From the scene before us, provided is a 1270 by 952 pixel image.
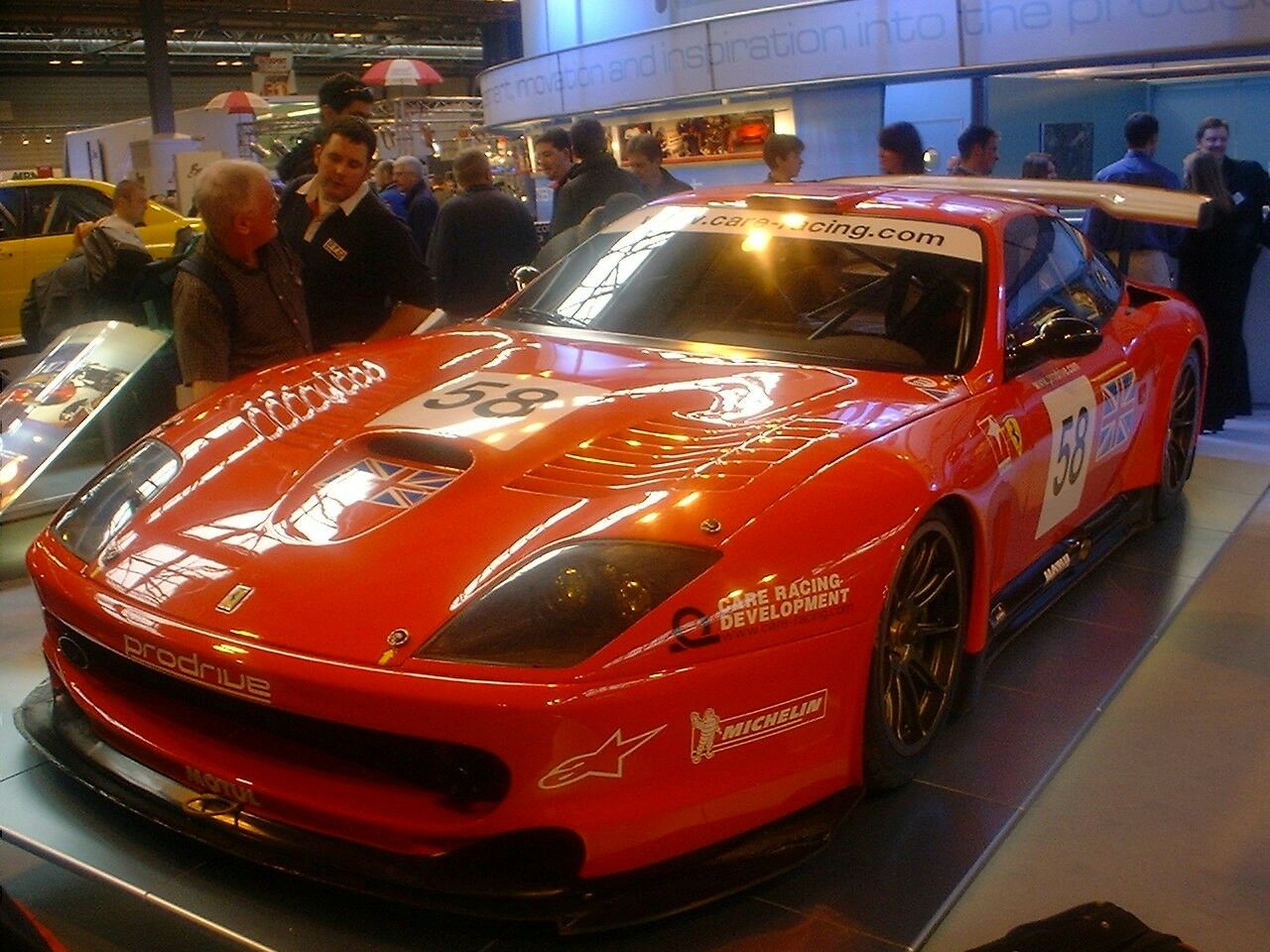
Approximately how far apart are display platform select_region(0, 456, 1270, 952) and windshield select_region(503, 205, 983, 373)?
3.25ft

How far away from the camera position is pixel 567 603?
2.32 meters

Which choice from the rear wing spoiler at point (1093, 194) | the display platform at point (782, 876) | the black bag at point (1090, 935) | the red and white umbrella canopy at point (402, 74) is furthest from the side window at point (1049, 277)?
the red and white umbrella canopy at point (402, 74)

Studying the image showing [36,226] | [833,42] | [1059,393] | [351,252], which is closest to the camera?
[1059,393]

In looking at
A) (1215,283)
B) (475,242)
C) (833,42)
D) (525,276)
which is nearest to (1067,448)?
(525,276)

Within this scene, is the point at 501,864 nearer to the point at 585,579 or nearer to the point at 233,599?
the point at 585,579

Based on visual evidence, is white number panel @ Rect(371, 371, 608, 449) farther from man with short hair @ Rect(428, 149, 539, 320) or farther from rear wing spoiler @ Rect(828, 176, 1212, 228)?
man with short hair @ Rect(428, 149, 539, 320)

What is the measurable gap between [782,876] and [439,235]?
437 cm

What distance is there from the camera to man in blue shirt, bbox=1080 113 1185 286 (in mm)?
6953

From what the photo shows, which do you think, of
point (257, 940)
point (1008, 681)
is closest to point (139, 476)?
point (257, 940)

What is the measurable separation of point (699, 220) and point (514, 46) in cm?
→ 2430

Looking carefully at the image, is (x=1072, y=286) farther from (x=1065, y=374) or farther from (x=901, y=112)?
(x=901, y=112)

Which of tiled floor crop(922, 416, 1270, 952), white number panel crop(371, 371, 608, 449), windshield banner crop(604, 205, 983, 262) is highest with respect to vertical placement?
windshield banner crop(604, 205, 983, 262)

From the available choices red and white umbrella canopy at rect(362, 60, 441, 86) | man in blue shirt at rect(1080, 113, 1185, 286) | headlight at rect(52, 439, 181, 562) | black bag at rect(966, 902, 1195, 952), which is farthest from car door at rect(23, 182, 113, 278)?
black bag at rect(966, 902, 1195, 952)

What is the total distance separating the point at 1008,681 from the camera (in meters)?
3.73
